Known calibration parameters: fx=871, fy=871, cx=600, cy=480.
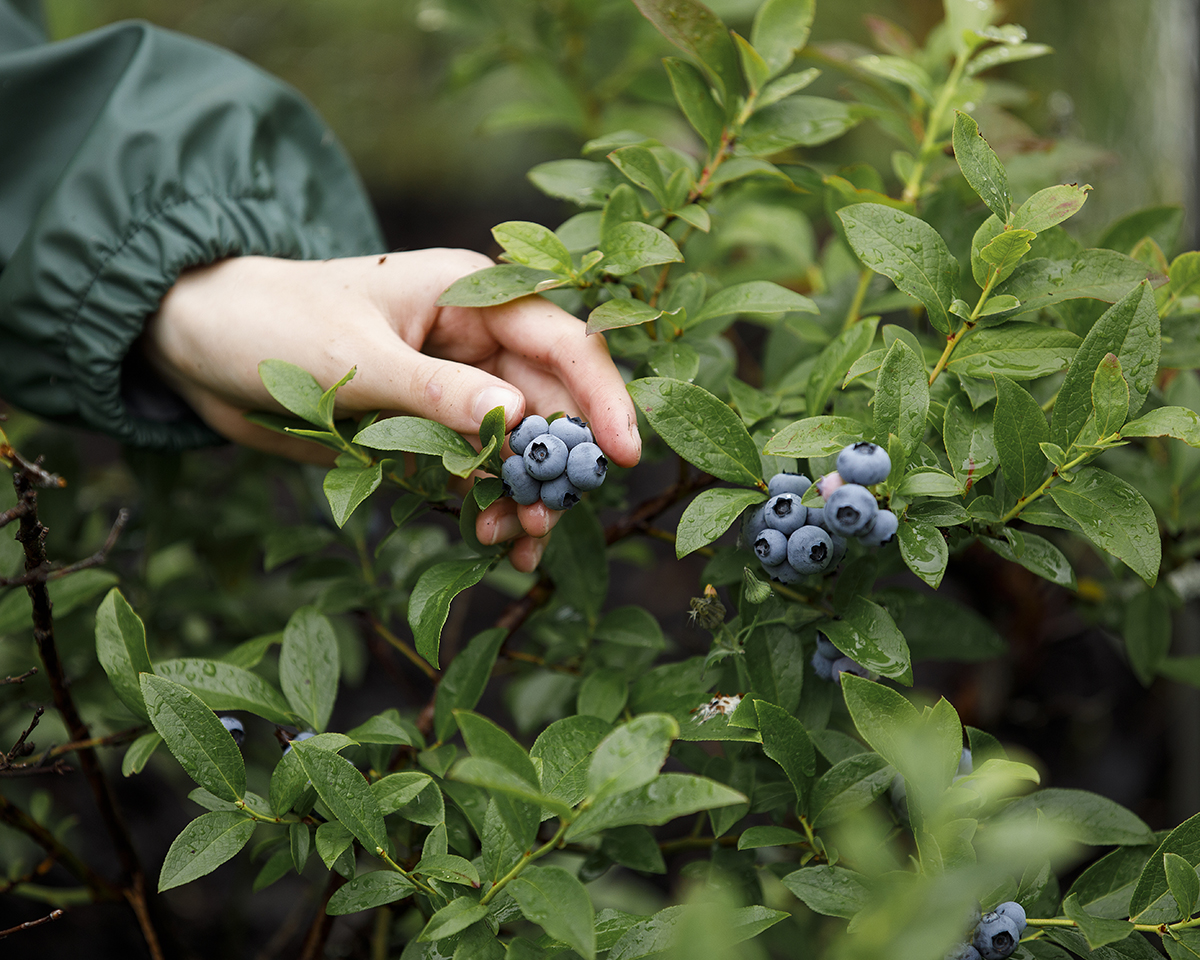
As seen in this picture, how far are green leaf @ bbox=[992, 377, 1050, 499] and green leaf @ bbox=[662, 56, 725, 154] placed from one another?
501mm

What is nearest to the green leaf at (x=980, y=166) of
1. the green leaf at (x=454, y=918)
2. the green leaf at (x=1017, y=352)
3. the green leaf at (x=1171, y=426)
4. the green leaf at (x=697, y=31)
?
the green leaf at (x=1017, y=352)

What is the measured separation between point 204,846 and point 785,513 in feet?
2.07

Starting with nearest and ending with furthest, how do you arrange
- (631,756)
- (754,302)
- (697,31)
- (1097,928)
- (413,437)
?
(631,756) < (1097,928) < (413,437) < (754,302) < (697,31)

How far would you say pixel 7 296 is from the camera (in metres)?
1.25

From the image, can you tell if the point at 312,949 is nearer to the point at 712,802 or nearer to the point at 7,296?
the point at 712,802

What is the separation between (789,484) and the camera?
2.81 ft

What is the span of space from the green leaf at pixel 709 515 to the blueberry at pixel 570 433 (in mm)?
125

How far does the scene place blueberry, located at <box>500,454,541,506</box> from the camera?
0.86 m

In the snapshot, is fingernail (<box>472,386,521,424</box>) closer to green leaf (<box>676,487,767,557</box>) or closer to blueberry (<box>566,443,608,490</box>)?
blueberry (<box>566,443,608,490</box>)

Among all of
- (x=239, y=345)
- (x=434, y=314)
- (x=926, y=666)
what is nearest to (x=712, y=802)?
(x=434, y=314)

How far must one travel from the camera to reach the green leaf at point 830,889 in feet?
2.49

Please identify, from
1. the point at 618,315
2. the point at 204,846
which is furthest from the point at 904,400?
the point at 204,846

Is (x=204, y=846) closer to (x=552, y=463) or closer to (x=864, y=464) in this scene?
(x=552, y=463)

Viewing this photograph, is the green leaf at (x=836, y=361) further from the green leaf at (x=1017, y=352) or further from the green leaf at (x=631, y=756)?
the green leaf at (x=631, y=756)
